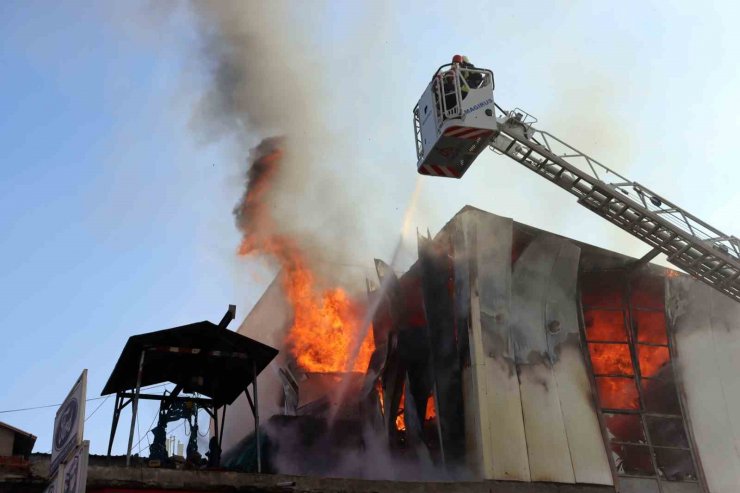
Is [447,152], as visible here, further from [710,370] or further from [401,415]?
[710,370]

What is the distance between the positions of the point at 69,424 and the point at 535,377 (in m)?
14.4

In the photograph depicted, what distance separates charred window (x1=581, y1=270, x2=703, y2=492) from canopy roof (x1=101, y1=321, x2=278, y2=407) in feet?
34.7

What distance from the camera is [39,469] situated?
51.6 feet

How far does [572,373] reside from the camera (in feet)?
75.3

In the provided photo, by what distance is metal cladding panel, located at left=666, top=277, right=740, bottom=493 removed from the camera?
23.2 metres

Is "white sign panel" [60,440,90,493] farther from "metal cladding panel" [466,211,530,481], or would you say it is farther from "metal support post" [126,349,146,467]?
"metal cladding panel" [466,211,530,481]

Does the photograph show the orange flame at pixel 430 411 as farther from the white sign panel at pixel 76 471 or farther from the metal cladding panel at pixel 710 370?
the white sign panel at pixel 76 471

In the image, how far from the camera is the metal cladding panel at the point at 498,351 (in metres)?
20.8

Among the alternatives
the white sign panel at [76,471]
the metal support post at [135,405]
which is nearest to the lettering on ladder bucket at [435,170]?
the metal support post at [135,405]

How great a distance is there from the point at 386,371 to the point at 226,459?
7.11 meters

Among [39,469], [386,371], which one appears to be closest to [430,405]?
[386,371]

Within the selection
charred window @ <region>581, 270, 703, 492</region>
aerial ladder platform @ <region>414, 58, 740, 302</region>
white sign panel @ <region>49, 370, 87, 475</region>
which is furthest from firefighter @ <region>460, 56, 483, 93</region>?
white sign panel @ <region>49, 370, 87, 475</region>

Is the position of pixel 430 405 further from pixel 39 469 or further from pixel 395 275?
pixel 39 469

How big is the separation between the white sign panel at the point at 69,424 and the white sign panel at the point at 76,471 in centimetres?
12
